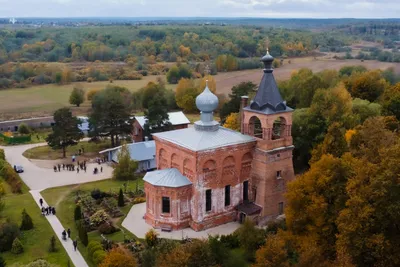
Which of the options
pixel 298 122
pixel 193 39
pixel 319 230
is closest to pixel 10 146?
pixel 298 122

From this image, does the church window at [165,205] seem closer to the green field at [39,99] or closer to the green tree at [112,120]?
the green tree at [112,120]

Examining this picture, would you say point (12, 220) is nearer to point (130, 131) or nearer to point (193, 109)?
point (130, 131)

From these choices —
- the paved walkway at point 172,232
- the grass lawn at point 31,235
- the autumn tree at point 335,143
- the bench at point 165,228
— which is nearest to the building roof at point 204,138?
the bench at point 165,228

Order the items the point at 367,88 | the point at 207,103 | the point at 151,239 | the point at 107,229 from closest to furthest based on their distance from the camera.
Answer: the point at 151,239, the point at 107,229, the point at 207,103, the point at 367,88

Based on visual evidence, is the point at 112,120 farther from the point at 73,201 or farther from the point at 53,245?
the point at 53,245

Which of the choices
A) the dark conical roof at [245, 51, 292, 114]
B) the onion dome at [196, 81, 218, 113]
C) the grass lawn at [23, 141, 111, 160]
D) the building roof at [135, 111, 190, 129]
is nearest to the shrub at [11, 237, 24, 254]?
the onion dome at [196, 81, 218, 113]

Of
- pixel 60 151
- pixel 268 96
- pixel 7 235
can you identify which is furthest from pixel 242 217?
pixel 60 151

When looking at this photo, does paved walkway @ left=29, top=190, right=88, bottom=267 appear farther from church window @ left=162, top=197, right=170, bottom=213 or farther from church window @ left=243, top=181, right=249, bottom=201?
church window @ left=243, top=181, right=249, bottom=201
